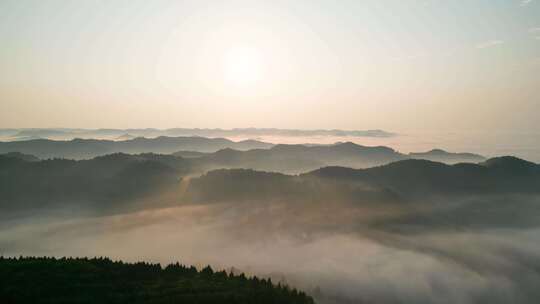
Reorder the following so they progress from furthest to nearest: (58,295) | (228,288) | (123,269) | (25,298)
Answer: (123,269) → (228,288) → (58,295) → (25,298)

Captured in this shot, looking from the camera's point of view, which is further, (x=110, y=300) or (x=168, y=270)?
(x=168, y=270)

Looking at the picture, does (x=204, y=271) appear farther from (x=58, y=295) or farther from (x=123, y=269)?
(x=58, y=295)

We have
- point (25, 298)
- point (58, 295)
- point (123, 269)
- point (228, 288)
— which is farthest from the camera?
point (123, 269)

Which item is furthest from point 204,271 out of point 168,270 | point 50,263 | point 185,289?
point 50,263

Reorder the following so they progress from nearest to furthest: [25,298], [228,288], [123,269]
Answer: [25,298] < [228,288] < [123,269]

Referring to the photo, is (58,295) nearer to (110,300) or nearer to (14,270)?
(110,300)

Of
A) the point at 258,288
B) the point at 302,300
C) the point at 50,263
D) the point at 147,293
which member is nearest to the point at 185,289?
the point at 147,293
